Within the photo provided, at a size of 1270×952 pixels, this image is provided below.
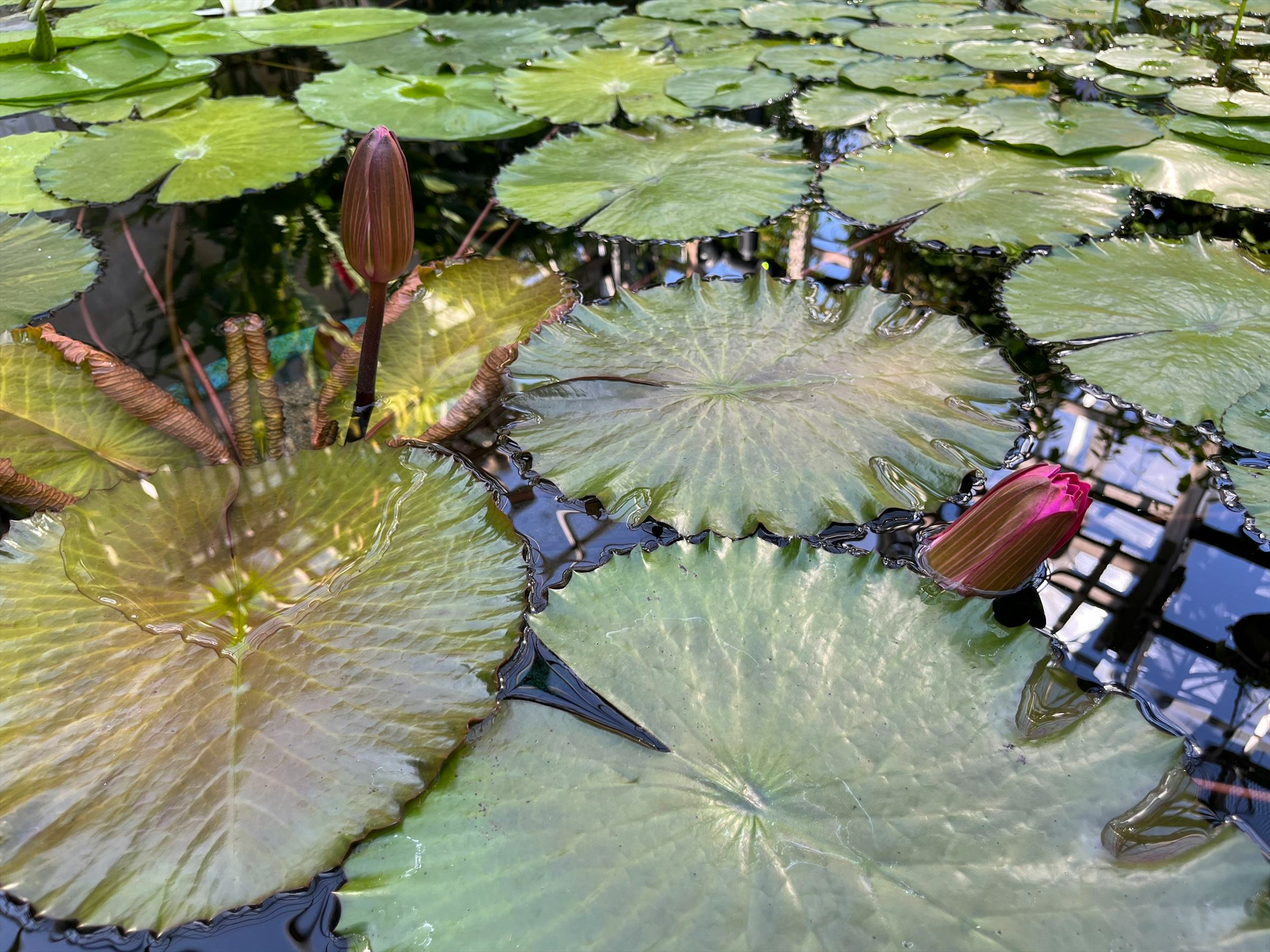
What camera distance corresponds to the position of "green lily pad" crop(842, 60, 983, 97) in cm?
279

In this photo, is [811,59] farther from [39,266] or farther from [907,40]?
[39,266]

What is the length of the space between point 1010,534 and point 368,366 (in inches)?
41.7

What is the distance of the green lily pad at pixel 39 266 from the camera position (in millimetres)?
1764

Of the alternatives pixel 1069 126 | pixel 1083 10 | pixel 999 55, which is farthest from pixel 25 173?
pixel 1083 10

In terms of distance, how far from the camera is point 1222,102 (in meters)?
2.56

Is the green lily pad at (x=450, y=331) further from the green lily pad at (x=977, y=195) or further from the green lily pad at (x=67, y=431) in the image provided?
the green lily pad at (x=977, y=195)

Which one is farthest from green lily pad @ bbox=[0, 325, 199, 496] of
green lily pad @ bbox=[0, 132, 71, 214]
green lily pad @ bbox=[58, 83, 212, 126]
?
green lily pad @ bbox=[58, 83, 212, 126]

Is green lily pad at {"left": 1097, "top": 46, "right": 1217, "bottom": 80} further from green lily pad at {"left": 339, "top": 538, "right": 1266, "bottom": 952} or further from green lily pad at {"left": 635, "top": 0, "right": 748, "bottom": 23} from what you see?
green lily pad at {"left": 339, "top": 538, "right": 1266, "bottom": 952}

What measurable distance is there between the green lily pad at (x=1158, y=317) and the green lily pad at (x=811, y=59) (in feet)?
4.95

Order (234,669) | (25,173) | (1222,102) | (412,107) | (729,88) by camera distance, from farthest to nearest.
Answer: (729,88) → (412,107) → (1222,102) → (25,173) → (234,669)

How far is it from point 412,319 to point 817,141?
1648 millimetres

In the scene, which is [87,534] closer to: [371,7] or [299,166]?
[299,166]

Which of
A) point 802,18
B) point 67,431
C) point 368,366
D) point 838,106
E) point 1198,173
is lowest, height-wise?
point 67,431


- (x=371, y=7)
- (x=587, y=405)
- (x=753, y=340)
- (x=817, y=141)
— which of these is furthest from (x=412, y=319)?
(x=371, y=7)
